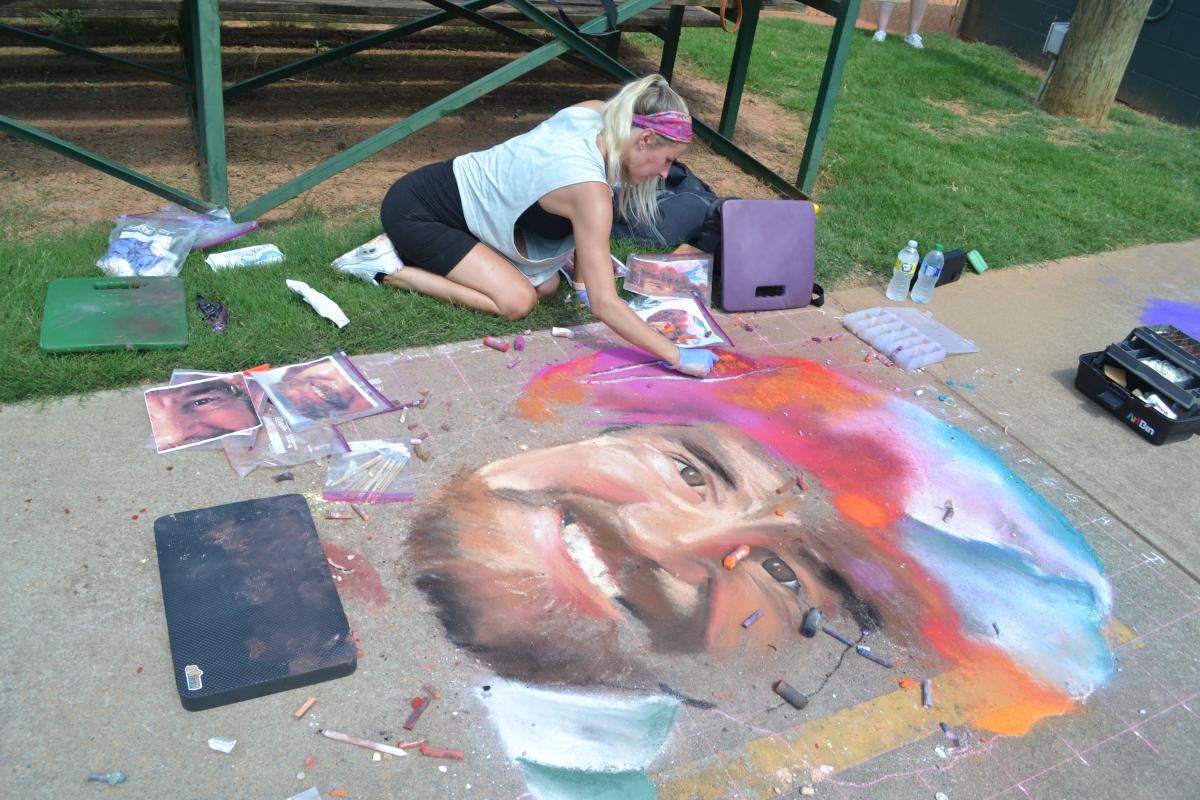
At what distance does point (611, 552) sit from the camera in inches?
104

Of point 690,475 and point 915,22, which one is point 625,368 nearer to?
point 690,475

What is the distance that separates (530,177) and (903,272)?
2036 millimetres

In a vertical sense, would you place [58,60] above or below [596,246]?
below

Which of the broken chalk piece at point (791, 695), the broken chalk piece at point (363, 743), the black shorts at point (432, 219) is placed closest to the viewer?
the broken chalk piece at point (363, 743)

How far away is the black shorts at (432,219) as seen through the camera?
367cm

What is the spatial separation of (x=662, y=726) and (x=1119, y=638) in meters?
1.48

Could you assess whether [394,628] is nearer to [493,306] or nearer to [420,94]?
[493,306]

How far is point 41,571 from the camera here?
2.35 m

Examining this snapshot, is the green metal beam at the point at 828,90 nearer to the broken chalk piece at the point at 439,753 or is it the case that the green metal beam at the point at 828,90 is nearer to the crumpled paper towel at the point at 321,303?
the crumpled paper towel at the point at 321,303

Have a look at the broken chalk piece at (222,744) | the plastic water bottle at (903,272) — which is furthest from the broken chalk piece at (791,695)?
the plastic water bottle at (903,272)

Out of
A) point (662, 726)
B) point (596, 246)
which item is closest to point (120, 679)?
point (662, 726)

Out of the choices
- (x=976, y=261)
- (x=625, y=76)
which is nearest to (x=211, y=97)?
(x=625, y=76)

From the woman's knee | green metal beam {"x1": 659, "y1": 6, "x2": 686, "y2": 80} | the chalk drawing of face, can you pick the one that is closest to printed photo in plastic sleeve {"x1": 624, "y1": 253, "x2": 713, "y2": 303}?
the woman's knee

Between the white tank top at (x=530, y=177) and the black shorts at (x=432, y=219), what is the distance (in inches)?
1.9
